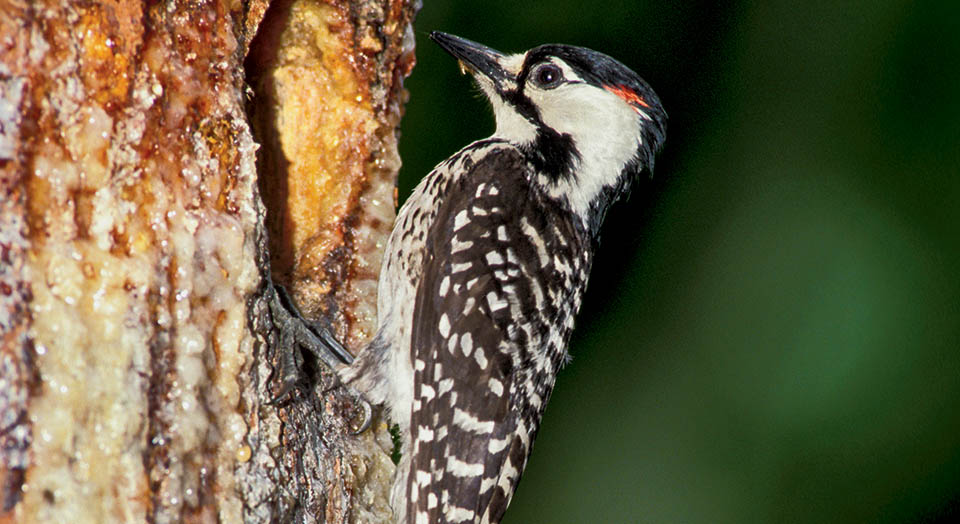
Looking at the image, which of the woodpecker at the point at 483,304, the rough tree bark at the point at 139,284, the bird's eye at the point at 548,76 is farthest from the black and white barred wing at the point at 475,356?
the bird's eye at the point at 548,76

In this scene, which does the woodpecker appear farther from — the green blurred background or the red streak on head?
the green blurred background

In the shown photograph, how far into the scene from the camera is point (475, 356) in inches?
120

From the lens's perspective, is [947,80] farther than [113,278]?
Yes

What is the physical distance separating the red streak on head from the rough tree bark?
129 centimetres

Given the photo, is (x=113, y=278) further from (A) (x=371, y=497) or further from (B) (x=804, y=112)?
(B) (x=804, y=112)

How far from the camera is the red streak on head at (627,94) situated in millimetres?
3486

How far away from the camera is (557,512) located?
4848mm

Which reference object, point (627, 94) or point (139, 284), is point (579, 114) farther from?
point (139, 284)

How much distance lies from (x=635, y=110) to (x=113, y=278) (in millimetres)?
2035

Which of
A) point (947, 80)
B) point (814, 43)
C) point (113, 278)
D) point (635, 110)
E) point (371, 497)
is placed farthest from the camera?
point (814, 43)

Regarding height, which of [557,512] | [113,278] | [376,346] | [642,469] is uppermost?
[113,278]

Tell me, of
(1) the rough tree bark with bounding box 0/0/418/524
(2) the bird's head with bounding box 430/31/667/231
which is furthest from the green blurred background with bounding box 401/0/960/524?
(1) the rough tree bark with bounding box 0/0/418/524

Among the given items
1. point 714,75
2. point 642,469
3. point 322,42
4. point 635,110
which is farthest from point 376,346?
point 714,75

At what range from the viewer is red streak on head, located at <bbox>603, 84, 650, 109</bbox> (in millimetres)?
3486
